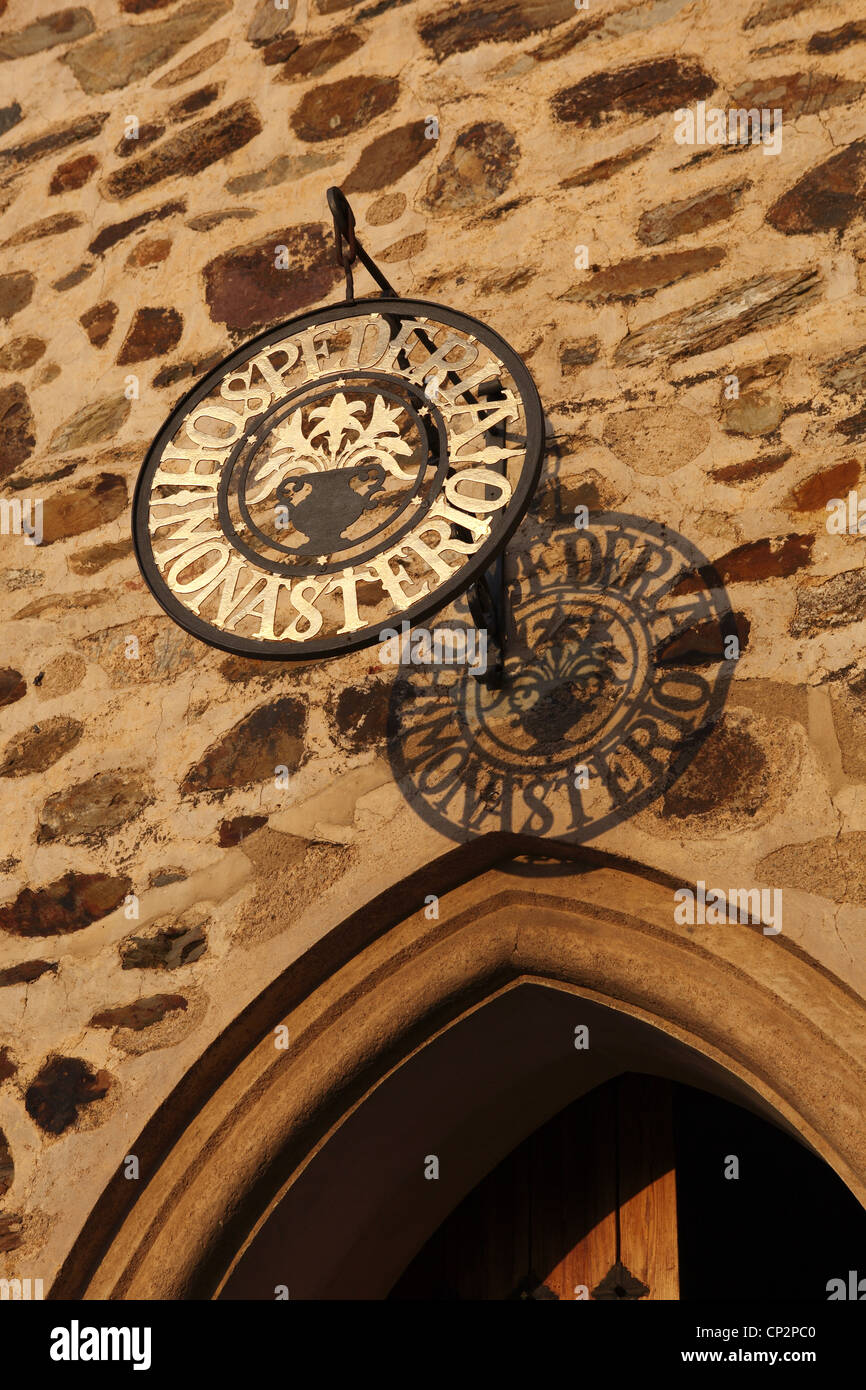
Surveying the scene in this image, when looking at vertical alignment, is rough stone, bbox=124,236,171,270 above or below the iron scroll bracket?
above

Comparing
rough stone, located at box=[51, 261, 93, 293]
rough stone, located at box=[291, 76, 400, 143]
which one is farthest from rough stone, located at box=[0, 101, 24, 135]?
rough stone, located at box=[291, 76, 400, 143]

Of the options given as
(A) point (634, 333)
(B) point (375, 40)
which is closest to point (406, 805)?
(A) point (634, 333)

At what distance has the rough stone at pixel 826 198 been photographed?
2.56 m

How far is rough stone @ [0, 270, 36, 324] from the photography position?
338cm

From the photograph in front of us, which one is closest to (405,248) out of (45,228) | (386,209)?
(386,209)

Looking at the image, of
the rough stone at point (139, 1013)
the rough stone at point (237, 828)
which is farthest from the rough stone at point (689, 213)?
the rough stone at point (139, 1013)

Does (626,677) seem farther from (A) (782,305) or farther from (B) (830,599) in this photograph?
(A) (782,305)

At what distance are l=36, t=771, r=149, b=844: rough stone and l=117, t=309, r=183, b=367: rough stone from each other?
1019 millimetres

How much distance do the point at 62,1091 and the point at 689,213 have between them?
195cm

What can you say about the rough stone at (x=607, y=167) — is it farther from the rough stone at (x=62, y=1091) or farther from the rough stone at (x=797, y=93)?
the rough stone at (x=62, y=1091)

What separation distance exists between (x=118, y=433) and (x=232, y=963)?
127cm

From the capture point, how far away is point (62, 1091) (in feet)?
7.79

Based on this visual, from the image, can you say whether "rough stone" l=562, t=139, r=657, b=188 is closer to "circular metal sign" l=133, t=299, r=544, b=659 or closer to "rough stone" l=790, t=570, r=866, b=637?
"circular metal sign" l=133, t=299, r=544, b=659

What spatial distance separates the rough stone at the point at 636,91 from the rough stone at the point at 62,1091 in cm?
207
